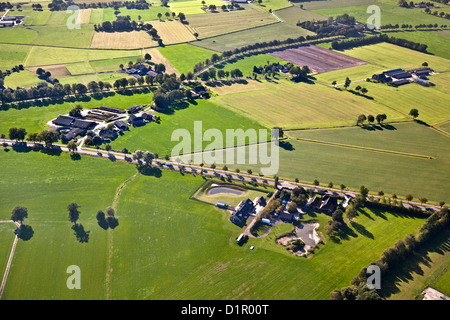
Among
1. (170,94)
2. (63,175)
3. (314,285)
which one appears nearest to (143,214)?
(63,175)

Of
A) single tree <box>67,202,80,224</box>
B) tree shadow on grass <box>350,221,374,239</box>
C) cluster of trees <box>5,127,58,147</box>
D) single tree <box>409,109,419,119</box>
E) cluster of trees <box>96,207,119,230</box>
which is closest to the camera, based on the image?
tree shadow on grass <box>350,221,374,239</box>

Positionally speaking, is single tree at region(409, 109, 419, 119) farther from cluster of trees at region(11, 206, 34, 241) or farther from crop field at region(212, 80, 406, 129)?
cluster of trees at region(11, 206, 34, 241)

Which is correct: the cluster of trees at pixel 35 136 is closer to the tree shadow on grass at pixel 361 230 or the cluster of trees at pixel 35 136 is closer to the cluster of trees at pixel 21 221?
the cluster of trees at pixel 21 221

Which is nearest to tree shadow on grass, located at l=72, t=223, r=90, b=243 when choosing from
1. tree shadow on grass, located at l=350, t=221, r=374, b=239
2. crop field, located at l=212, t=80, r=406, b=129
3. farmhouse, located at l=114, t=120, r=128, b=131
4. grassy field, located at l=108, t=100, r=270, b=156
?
grassy field, located at l=108, t=100, r=270, b=156

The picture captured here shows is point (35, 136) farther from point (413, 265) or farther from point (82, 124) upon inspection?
point (413, 265)

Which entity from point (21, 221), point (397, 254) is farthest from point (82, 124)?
point (397, 254)

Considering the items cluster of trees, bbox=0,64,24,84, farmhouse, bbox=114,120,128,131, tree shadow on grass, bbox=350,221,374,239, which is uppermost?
cluster of trees, bbox=0,64,24,84

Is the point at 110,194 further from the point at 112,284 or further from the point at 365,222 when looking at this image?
the point at 365,222

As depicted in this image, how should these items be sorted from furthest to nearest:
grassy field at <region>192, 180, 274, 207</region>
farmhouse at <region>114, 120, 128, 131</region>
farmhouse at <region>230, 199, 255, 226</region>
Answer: farmhouse at <region>114, 120, 128, 131</region>, grassy field at <region>192, 180, 274, 207</region>, farmhouse at <region>230, 199, 255, 226</region>
